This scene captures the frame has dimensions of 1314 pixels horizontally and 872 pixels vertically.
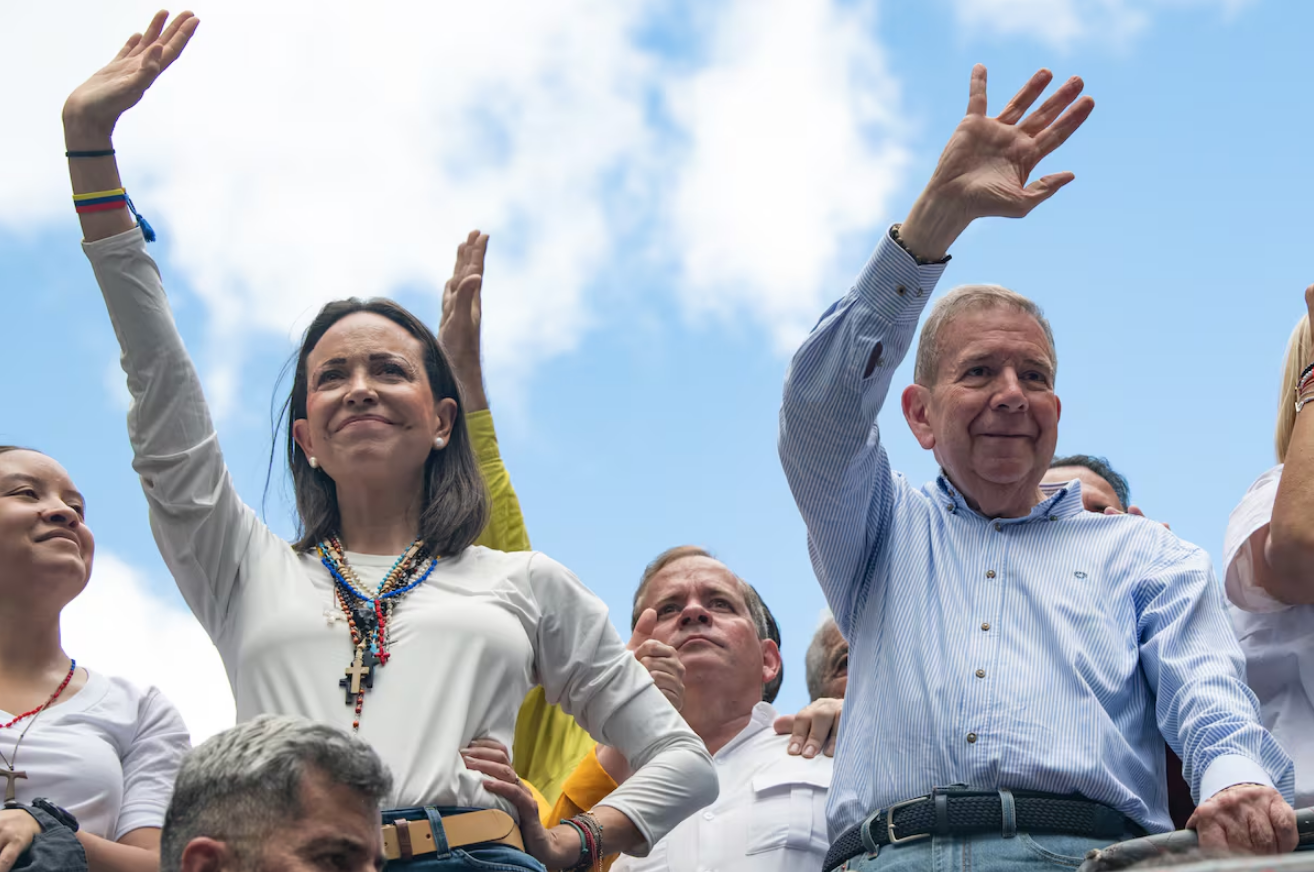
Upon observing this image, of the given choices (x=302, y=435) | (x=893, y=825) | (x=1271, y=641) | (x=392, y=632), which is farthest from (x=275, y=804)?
(x=1271, y=641)

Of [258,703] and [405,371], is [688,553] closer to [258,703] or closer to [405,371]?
[405,371]

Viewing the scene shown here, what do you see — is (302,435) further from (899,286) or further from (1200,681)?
(1200,681)

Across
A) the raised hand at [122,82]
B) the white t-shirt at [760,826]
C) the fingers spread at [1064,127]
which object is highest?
the raised hand at [122,82]

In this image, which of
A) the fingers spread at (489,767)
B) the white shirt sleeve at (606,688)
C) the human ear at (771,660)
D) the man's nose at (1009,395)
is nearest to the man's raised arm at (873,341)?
the man's nose at (1009,395)

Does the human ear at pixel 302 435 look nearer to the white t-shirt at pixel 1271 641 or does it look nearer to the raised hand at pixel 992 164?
the raised hand at pixel 992 164

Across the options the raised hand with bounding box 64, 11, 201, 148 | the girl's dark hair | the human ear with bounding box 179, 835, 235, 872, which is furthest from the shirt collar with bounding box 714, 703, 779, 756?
the human ear with bounding box 179, 835, 235, 872

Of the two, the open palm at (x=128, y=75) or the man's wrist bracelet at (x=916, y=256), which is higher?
the open palm at (x=128, y=75)

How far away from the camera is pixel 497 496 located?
5688 millimetres

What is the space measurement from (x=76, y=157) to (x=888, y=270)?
1.95 meters

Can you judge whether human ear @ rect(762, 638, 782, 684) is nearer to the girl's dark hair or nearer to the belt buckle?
the girl's dark hair

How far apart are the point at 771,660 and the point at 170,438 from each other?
2.77 m

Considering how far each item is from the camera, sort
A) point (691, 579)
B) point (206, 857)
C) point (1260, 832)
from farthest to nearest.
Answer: point (691, 579)
point (1260, 832)
point (206, 857)

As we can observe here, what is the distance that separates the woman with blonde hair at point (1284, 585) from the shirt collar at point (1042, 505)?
404 mm

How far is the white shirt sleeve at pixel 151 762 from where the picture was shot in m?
4.24
